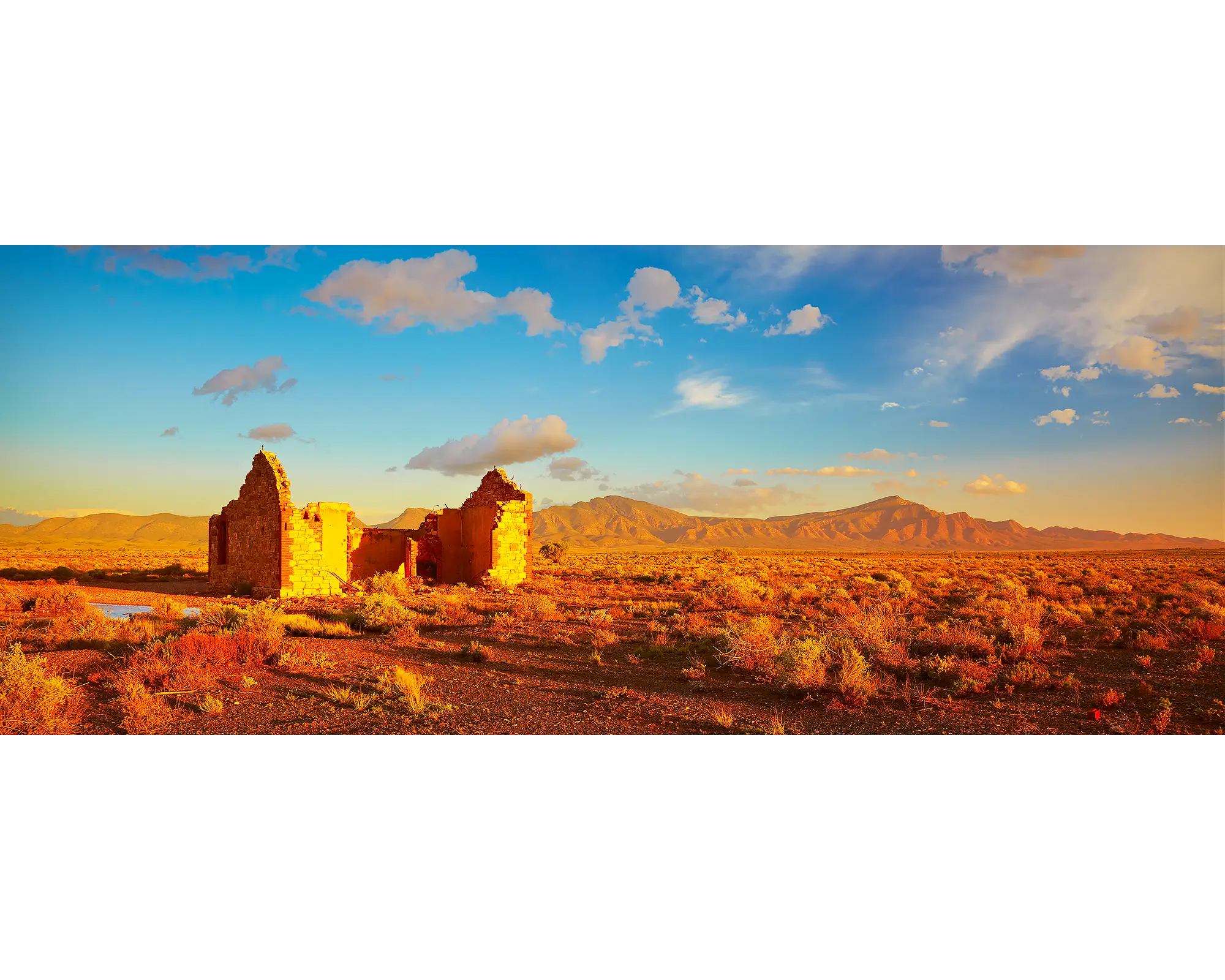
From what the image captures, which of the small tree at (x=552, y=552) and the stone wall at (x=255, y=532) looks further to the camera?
the small tree at (x=552, y=552)

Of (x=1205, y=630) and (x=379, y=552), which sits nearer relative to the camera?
(x=1205, y=630)

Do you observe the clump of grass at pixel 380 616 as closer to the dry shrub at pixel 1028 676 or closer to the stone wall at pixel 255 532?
the stone wall at pixel 255 532

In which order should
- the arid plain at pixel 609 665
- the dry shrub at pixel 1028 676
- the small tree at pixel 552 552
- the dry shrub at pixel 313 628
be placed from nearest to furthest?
1. the arid plain at pixel 609 665
2. the dry shrub at pixel 1028 676
3. the dry shrub at pixel 313 628
4. the small tree at pixel 552 552

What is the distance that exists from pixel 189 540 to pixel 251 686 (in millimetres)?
110385

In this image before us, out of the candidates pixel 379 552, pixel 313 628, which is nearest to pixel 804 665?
pixel 313 628

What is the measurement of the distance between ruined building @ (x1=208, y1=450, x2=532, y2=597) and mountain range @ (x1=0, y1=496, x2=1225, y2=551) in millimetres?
57800

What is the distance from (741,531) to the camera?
112 m

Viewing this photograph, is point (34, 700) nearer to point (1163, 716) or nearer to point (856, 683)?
point (856, 683)

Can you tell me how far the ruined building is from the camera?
58.7ft

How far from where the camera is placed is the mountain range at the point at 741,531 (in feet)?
279

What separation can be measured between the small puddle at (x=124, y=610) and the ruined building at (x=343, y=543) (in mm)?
2921

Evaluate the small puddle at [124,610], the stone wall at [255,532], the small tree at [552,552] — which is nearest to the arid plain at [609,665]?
the small puddle at [124,610]

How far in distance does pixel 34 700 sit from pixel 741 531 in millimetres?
108154

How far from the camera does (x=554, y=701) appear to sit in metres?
8.24
